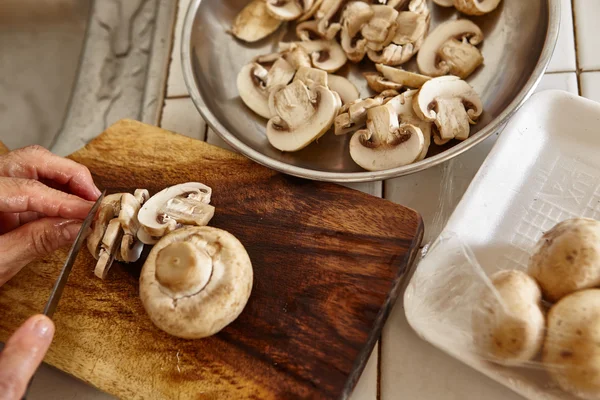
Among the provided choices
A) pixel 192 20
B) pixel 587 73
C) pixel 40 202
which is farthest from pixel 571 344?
pixel 192 20

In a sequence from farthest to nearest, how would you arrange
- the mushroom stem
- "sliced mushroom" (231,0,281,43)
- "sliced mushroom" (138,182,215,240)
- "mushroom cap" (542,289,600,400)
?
"sliced mushroom" (231,0,281,43) → "sliced mushroom" (138,182,215,240) → the mushroom stem → "mushroom cap" (542,289,600,400)

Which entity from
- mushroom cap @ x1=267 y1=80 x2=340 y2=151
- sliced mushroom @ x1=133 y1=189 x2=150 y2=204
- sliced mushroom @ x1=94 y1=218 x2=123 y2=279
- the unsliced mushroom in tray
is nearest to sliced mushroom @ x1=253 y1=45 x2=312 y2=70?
the unsliced mushroom in tray

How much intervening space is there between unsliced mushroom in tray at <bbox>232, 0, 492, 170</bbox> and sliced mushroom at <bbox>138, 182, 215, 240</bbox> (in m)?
0.24

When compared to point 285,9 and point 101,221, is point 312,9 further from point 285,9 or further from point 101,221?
point 101,221

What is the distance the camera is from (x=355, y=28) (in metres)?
1.42

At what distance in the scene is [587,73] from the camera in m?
1.35

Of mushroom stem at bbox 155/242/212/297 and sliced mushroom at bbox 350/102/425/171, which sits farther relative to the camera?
sliced mushroom at bbox 350/102/425/171

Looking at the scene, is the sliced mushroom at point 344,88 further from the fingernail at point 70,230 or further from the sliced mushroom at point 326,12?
the fingernail at point 70,230

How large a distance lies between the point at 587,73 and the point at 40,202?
4.44 ft

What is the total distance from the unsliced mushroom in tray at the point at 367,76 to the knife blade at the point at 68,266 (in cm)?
46

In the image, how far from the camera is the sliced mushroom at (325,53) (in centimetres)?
142

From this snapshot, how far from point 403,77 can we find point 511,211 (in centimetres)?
42

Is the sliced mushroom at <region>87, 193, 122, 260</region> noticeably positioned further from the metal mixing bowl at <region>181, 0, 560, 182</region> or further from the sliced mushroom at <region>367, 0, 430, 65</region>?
the sliced mushroom at <region>367, 0, 430, 65</region>

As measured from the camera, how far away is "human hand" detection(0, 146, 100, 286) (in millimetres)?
1156
